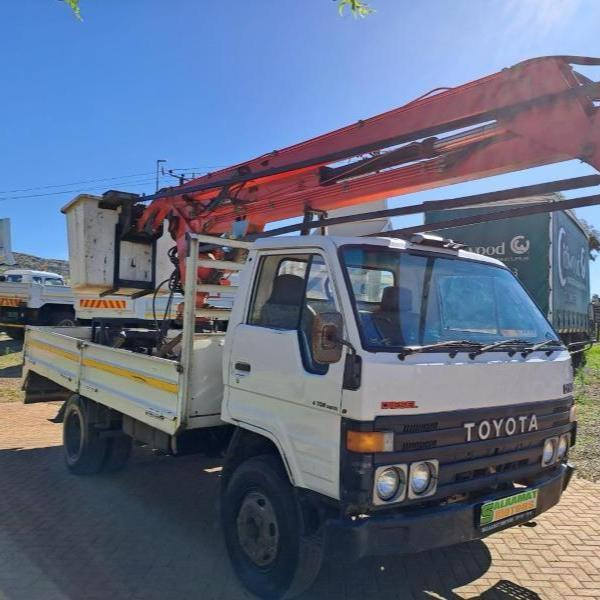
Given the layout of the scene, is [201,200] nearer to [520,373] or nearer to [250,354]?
[250,354]

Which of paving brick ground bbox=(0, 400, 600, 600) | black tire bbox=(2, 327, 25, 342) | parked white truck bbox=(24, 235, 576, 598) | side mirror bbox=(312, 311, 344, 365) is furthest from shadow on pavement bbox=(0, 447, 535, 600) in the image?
black tire bbox=(2, 327, 25, 342)

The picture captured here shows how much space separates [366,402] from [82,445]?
3951 millimetres

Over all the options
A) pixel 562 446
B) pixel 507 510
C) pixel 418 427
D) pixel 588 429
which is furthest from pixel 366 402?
pixel 588 429

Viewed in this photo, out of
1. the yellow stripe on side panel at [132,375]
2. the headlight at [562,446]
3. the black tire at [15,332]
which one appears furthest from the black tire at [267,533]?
the black tire at [15,332]

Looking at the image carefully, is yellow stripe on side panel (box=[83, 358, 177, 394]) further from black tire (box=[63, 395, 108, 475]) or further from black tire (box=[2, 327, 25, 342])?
black tire (box=[2, 327, 25, 342])

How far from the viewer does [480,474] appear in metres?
3.24

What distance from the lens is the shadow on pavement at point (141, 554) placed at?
357cm

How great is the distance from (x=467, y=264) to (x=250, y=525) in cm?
227

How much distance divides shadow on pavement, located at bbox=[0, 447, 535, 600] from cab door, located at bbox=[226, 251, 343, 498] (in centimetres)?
106

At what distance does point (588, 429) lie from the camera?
7.90m

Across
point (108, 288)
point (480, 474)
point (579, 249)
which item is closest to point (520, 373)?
point (480, 474)

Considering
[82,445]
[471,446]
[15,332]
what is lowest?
[82,445]

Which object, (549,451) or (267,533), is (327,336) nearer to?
(267,533)

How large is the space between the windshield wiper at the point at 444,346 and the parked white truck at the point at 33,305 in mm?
15288
